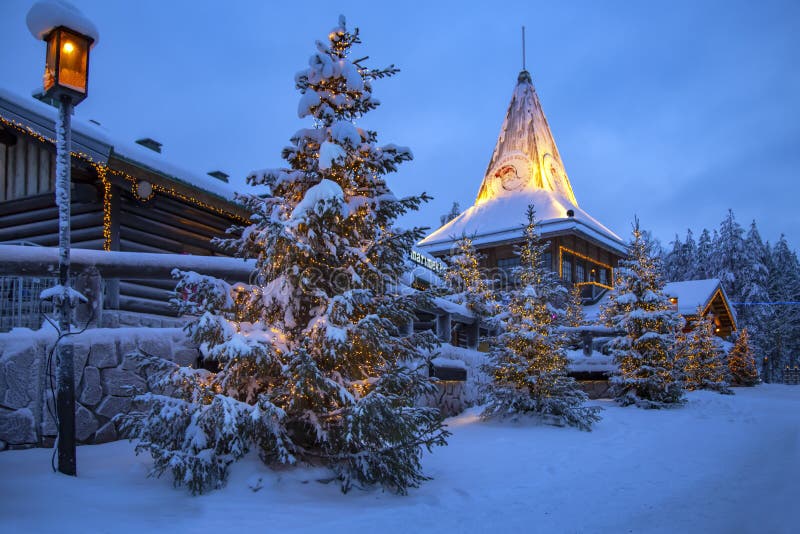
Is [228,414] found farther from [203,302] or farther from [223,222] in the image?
[223,222]

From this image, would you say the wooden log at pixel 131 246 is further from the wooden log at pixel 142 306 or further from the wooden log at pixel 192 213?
the wooden log at pixel 142 306

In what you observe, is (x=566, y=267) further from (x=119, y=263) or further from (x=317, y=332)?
(x=317, y=332)

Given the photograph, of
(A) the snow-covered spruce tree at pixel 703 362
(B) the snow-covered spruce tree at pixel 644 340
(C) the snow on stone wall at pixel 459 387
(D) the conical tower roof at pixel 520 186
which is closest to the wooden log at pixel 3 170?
(C) the snow on stone wall at pixel 459 387

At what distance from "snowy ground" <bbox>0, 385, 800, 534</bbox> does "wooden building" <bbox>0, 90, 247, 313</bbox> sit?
5.41 m

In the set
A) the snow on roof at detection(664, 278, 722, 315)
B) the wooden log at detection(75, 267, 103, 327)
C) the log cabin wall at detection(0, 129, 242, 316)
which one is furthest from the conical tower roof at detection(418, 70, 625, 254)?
the wooden log at detection(75, 267, 103, 327)

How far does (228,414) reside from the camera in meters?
5.13

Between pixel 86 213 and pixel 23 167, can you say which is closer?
pixel 86 213

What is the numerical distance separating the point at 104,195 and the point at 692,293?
29.0 m

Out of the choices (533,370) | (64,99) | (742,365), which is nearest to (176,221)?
(64,99)

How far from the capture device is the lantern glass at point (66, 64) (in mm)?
5340

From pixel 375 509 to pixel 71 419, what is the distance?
8.86 ft

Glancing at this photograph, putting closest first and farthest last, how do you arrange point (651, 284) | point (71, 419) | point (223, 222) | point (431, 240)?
point (71, 419)
point (223, 222)
point (651, 284)
point (431, 240)

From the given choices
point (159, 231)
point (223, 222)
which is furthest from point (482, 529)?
point (223, 222)

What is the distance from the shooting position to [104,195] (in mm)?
11023
